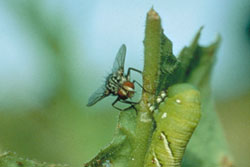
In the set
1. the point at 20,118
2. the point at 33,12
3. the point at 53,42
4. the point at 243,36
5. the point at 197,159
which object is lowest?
the point at 197,159

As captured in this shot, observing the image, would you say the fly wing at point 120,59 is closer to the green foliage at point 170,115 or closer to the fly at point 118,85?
the fly at point 118,85

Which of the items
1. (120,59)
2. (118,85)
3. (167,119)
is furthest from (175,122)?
(120,59)

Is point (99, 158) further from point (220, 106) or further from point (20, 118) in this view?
point (220, 106)

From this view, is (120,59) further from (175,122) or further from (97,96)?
(175,122)

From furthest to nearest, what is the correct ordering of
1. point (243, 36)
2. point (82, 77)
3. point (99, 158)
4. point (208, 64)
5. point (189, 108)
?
point (243, 36)
point (82, 77)
point (208, 64)
point (189, 108)
point (99, 158)

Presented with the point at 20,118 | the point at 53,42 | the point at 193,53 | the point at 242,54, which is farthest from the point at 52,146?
the point at 242,54

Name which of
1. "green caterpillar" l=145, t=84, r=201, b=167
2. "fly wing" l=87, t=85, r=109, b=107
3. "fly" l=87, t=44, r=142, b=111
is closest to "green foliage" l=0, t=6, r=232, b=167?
"green caterpillar" l=145, t=84, r=201, b=167

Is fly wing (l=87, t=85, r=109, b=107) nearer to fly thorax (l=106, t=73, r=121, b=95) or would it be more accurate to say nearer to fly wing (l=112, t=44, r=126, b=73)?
fly thorax (l=106, t=73, r=121, b=95)

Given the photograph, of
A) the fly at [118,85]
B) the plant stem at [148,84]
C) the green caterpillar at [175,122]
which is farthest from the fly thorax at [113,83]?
the plant stem at [148,84]
